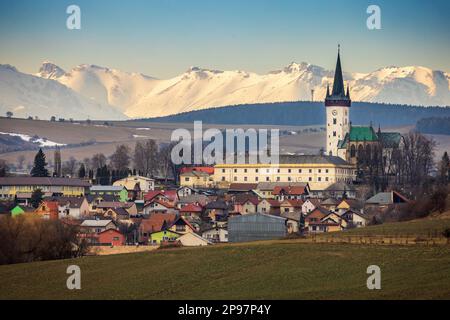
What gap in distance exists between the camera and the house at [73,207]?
364 feet

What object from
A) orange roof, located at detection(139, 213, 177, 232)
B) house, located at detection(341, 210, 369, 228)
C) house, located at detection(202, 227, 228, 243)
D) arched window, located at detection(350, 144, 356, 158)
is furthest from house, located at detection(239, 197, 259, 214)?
arched window, located at detection(350, 144, 356, 158)

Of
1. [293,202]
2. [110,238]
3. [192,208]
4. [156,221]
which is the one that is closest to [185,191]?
[293,202]

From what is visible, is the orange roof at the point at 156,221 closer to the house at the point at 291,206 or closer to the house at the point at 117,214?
the house at the point at 117,214

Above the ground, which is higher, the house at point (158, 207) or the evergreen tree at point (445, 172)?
the evergreen tree at point (445, 172)

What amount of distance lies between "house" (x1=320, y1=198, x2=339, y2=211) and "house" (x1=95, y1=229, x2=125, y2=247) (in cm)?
2500

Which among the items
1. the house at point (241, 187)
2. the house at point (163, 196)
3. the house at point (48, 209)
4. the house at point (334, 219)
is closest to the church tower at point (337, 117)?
the house at point (241, 187)

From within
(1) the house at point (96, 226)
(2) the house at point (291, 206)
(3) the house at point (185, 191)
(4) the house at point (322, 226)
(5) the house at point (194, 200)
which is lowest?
(4) the house at point (322, 226)

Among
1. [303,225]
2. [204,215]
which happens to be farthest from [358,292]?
[204,215]

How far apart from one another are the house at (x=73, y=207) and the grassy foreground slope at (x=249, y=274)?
47038mm

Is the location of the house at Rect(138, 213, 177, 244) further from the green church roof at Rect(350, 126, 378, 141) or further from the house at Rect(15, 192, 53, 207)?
the green church roof at Rect(350, 126, 378, 141)

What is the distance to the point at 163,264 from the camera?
59.0m

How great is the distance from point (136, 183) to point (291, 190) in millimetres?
18011
